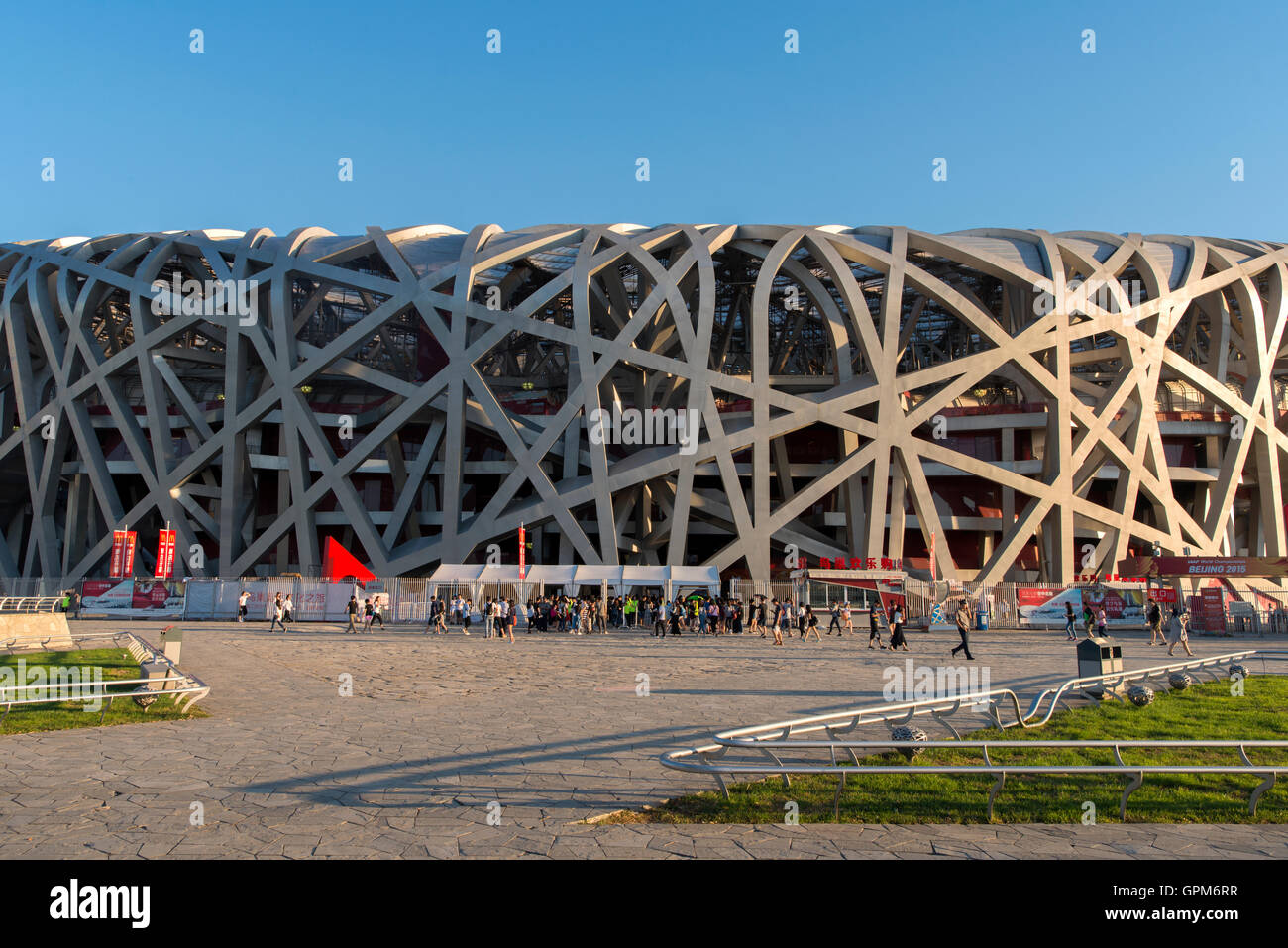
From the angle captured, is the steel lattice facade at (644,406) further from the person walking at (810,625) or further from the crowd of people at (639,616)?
the person walking at (810,625)

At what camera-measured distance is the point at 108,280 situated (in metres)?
38.9

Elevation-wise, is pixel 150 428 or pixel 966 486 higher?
pixel 150 428

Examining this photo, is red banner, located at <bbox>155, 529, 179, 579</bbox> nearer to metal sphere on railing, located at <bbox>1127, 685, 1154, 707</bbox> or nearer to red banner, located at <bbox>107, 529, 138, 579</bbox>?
red banner, located at <bbox>107, 529, 138, 579</bbox>

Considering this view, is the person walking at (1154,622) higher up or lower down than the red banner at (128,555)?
lower down

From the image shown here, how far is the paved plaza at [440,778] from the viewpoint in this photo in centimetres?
515

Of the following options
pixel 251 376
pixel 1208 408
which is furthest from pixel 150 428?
pixel 1208 408

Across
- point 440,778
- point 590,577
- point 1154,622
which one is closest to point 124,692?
point 440,778

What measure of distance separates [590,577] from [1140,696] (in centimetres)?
2206

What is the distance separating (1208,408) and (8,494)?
60737 mm

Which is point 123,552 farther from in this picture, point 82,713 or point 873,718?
point 873,718

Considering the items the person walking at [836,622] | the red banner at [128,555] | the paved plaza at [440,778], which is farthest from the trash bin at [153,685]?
the red banner at [128,555]

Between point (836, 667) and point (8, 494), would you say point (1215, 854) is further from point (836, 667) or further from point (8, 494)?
point (8, 494)

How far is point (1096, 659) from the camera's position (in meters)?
13.1

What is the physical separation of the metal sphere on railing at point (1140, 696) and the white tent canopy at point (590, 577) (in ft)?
63.5
